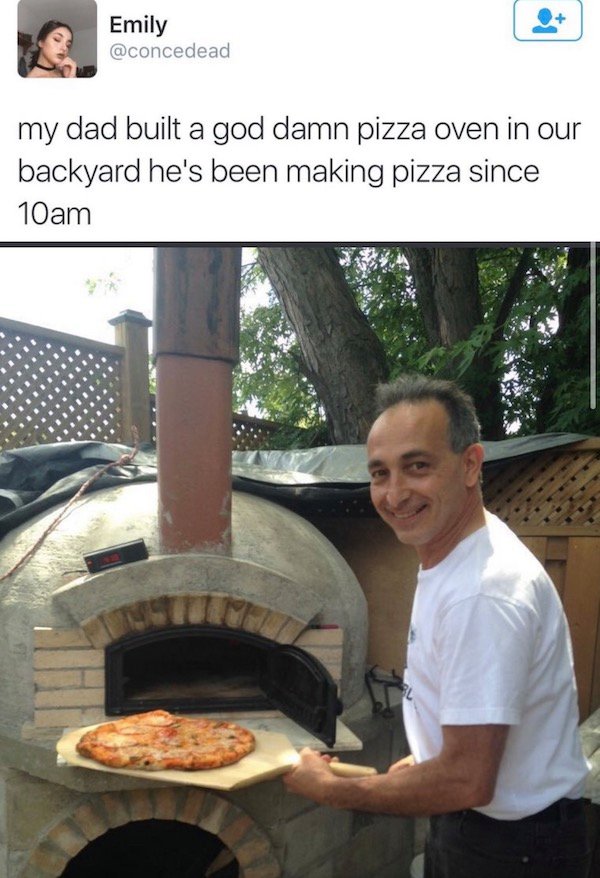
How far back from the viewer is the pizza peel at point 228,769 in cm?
206

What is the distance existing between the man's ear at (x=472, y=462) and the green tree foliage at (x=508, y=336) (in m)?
3.57

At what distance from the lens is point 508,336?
5.29 metres

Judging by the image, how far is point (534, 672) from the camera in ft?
4.14

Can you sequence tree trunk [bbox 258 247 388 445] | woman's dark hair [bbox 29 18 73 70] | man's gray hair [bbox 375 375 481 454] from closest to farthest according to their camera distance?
man's gray hair [bbox 375 375 481 454] → woman's dark hair [bbox 29 18 73 70] → tree trunk [bbox 258 247 388 445]

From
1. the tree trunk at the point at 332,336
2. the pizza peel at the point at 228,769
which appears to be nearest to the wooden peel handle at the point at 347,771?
the pizza peel at the point at 228,769

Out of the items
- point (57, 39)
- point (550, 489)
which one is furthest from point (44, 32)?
point (550, 489)

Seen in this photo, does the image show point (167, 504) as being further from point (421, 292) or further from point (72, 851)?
point (421, 292)

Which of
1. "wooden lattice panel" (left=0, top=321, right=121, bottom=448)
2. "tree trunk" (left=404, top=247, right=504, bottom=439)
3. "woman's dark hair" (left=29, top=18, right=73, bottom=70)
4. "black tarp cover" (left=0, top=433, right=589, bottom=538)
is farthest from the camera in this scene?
"tree trunk" (left=404, top=247, right=504, bottom=439)

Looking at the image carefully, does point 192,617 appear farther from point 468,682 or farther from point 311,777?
point 468,682

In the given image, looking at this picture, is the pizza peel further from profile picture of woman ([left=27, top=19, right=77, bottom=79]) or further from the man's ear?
profile picture of woman ([left=27, top=19, right=77, bottom=79])

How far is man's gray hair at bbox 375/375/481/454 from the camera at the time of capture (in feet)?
4.64

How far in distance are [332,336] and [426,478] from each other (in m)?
4.56

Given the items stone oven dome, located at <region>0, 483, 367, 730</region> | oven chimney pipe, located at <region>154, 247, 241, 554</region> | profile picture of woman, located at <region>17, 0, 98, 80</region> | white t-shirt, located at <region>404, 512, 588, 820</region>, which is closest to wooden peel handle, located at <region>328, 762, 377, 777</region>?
white t-shirt, located at <region>404, 512, 588, 820</region>

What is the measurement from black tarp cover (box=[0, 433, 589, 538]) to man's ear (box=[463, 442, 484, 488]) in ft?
6.67
